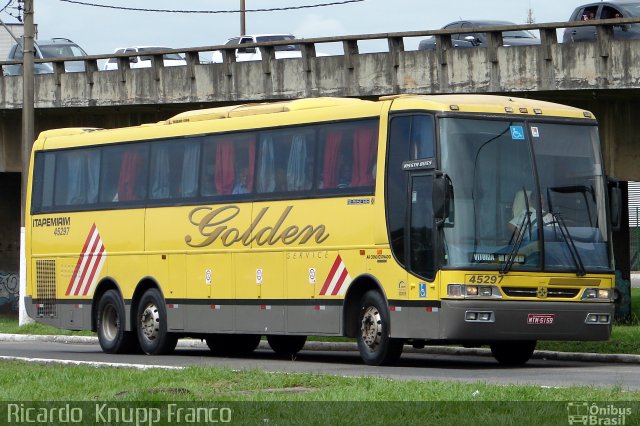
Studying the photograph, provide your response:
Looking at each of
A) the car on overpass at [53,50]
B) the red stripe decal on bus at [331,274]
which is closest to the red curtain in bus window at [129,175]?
the red stripe decal on bus at [331,274]

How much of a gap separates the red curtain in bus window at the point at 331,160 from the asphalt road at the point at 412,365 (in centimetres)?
245

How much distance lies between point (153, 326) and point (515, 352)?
6.21m

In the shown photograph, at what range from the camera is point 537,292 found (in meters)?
19.5

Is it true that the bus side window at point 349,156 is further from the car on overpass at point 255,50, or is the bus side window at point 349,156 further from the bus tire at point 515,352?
the car on overpass at point 255,50

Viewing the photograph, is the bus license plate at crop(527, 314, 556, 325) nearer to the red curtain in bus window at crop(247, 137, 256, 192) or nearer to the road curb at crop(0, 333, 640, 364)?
the road curb at crop(0, 333, 640, 364)

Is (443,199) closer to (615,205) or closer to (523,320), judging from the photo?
(523,320)

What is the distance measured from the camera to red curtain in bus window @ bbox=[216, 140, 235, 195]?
2308 centimetres

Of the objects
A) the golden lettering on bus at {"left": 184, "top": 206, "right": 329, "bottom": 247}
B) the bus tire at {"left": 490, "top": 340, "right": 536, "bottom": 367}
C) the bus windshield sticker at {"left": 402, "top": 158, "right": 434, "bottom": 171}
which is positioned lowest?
the bus tire at {"left": 490, "top": 340, "right": 536, "bottom": 367}

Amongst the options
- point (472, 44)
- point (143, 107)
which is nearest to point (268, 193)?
point (472, 44)

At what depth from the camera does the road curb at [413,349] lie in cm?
2155

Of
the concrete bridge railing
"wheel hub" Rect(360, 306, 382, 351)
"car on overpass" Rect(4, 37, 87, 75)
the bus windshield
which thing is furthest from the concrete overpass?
"wheel hub" Rect(360, 306, 382, 351)

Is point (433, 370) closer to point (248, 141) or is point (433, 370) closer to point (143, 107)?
point (248, 141)

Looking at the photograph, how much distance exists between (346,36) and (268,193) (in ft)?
32.5

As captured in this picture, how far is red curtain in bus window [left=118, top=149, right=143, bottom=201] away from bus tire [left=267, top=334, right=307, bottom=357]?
317 centimetres
